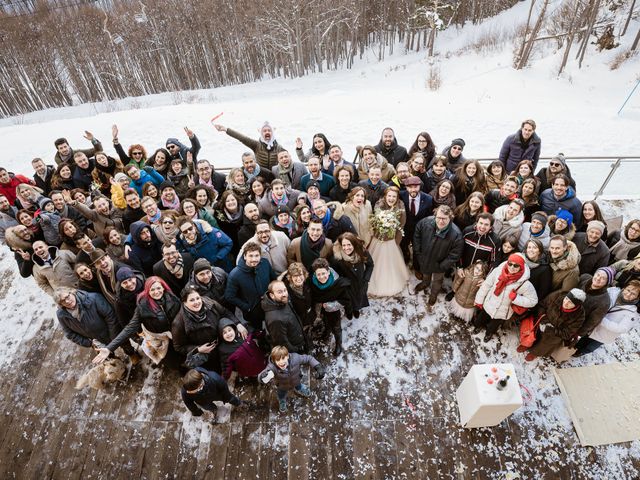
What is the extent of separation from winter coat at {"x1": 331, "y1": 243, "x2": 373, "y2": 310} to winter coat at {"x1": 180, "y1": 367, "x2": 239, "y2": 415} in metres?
2.01

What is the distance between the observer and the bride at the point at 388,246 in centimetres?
501

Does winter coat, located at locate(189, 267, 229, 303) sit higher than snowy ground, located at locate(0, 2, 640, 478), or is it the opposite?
winter coat, located at locate(189, 267, 229, 303)

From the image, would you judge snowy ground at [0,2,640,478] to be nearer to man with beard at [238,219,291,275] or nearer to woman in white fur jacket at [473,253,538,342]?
woman in white fur jacket at [473,253,538,342]

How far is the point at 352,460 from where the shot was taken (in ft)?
14.2

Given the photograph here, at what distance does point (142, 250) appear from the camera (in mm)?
5141

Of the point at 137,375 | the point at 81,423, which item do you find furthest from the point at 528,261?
the point at 81,423

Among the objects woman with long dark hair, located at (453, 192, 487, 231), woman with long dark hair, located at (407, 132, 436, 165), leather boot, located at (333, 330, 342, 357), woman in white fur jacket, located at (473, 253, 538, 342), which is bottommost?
leather boot, located at (333, 330, 342, 357)

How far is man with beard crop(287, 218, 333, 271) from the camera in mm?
4591

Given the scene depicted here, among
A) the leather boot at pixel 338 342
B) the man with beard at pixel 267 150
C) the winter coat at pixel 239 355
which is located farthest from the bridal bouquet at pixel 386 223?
the man with beard at pixel 267 150

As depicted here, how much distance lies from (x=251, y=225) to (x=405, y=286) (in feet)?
9.05

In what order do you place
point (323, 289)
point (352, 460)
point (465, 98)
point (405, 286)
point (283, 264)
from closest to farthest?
point (352, 460), point (323, 289), point (283, 264), point (405, 286), point (465, 98)

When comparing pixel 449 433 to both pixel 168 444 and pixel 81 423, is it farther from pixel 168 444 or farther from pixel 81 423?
pixel 81 423

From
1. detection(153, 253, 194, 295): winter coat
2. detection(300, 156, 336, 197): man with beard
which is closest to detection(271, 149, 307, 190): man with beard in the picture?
detection(300, 156, 336, 197): man with beard

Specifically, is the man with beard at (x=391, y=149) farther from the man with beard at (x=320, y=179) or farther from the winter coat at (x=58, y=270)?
the winter coat at (x=58, y=270)
